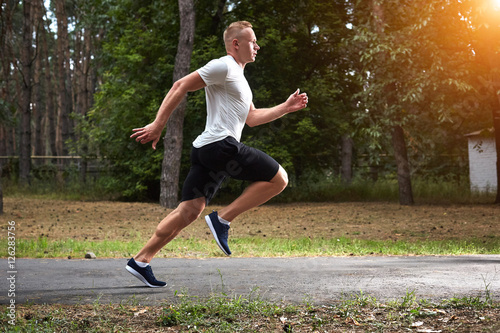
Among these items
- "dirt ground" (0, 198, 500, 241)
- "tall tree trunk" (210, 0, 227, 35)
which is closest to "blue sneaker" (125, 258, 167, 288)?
"dirt ground" (0, 198, 500, 241)

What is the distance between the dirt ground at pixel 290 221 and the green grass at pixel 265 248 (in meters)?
1.46

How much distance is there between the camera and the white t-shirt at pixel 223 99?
4578 millimetres

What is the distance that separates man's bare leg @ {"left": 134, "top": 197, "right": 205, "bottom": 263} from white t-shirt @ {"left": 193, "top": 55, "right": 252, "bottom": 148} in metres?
0.51

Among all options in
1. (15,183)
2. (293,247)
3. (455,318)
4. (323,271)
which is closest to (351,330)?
(455,318)

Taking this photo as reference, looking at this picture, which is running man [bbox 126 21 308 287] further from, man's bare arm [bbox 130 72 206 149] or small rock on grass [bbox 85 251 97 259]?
small rock on grass [bbox 85 251 97 259]

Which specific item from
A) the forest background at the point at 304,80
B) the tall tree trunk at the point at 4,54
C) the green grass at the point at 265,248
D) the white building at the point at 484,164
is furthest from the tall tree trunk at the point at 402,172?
the tall tree trunk at the point at 4,54

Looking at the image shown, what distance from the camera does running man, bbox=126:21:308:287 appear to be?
4.56 meters

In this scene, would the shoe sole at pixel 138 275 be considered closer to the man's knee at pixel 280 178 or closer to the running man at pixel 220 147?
the running man at pixel 220 147

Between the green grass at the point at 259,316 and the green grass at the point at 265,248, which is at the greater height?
the green grass at the point at 259,316

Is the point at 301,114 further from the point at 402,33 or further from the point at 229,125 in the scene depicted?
the point at 229,125

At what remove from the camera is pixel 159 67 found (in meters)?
22.5

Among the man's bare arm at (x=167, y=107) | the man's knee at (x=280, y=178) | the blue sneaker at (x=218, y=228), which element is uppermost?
the man's bare arm at (x=167, y=107)

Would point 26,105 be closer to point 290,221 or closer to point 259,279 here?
point 290,221

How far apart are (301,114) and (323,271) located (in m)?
17.2
